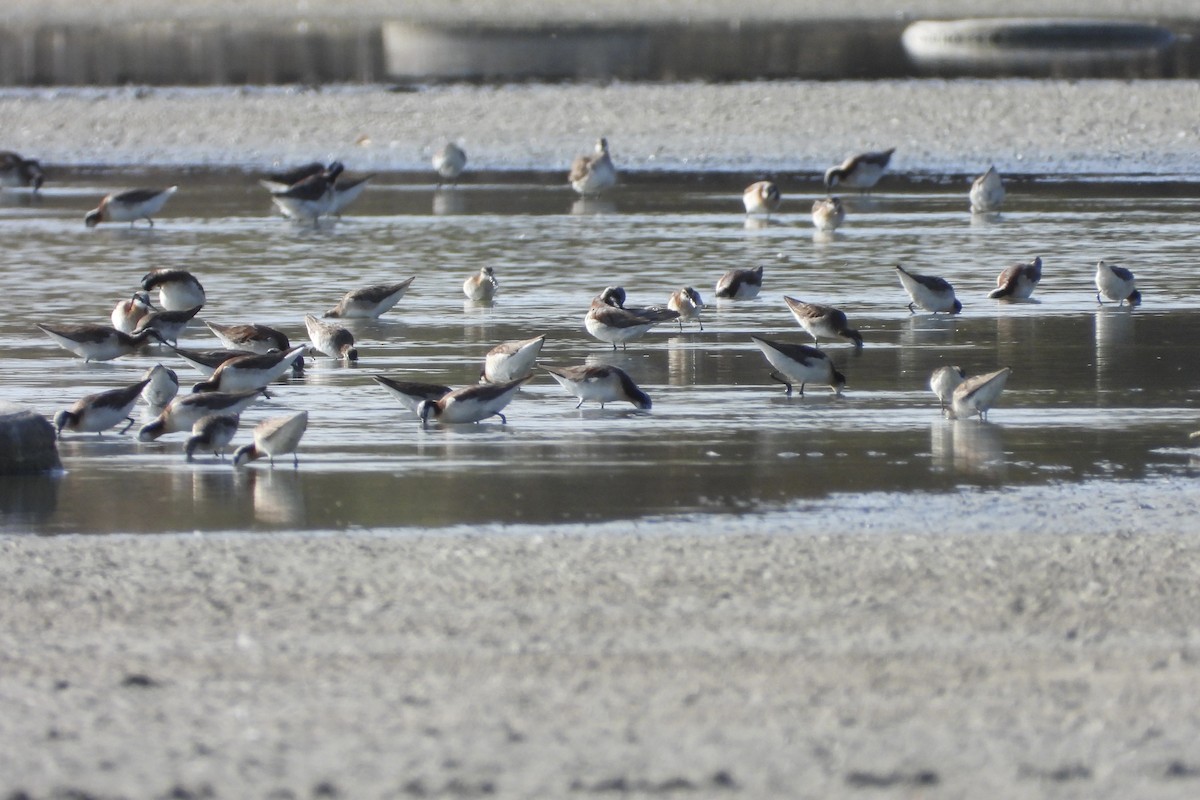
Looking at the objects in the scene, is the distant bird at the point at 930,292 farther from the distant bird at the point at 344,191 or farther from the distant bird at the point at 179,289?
the distant bird at the point at 344,191

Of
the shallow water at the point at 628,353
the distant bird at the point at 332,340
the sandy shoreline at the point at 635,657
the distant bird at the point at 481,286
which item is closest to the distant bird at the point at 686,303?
the shallow water at the point at 628,353

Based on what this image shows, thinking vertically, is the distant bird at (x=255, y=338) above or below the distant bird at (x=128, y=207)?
below

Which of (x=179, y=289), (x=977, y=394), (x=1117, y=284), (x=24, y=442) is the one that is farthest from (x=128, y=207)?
(x=977, y=394)

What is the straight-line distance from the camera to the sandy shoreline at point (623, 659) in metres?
5.91

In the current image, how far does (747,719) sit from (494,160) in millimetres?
24324

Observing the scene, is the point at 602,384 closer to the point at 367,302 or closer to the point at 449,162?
the point at 367,302

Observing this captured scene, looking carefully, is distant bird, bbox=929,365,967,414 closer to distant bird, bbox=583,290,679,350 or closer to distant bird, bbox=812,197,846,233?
distant bird, bbox=583,290,679,350

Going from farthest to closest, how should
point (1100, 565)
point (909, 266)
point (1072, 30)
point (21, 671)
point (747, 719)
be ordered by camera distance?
point (1072, 30) < point (909, 266) < point (1100, 565) < point (21, 671) < point (747, 719)

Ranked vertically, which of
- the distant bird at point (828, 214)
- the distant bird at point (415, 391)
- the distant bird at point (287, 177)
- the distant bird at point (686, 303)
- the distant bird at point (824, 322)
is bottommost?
the distant bird at point (415, 391)

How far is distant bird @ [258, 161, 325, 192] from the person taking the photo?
2403cm

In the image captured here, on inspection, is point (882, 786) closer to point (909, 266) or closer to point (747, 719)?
point (747, 719)

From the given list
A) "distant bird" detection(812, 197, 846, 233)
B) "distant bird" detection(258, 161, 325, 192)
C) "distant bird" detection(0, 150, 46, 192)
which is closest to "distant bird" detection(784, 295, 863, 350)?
"distant bird" detection(812, 197, 846, 233)

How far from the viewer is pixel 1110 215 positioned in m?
22.2

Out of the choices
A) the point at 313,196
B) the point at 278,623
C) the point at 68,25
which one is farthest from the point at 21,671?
the point at 68,25
